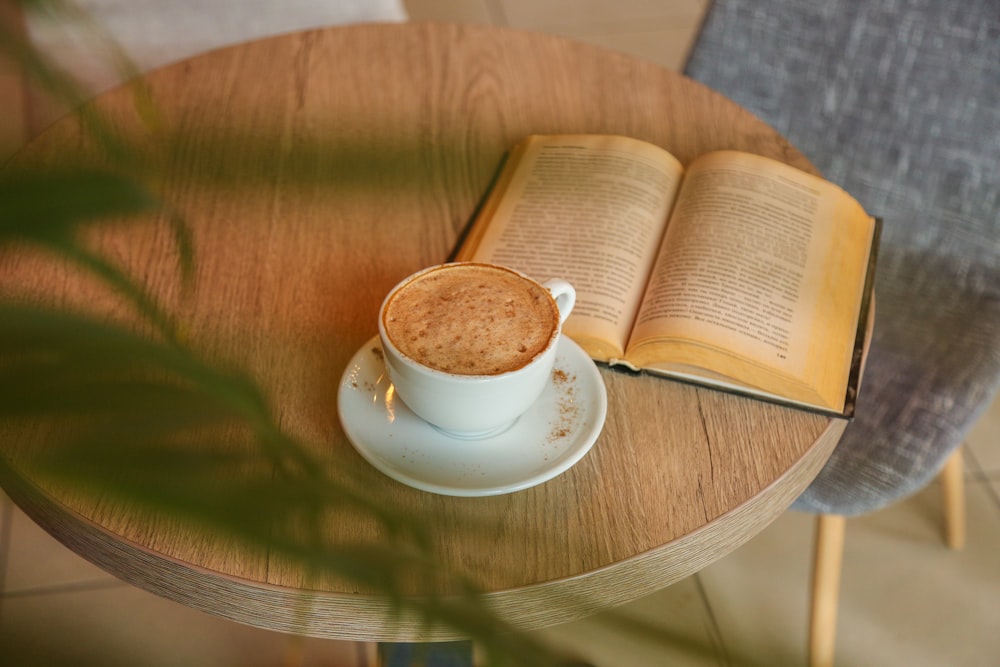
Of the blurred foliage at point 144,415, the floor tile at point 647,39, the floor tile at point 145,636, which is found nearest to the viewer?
the blurred foliage at point 144,415

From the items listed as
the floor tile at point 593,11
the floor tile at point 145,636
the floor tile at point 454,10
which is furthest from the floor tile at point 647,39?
the floor tile at point 145,636

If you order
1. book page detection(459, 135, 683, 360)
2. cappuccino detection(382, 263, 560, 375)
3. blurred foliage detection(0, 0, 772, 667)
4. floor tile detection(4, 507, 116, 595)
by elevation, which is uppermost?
blurred foliage detection(0, 0, 772, 667)

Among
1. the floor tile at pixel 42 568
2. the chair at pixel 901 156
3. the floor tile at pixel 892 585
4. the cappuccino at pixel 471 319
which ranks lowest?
the floor tile at pixel 892 585

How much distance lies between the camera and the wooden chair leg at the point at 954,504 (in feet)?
4.15

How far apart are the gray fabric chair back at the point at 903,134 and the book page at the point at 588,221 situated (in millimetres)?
351

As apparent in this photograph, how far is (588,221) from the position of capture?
746 millimetres

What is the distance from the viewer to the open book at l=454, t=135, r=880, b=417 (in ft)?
2.10

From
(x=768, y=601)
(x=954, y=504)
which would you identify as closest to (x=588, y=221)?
(x=768, y=601)

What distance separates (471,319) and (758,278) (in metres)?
0.27

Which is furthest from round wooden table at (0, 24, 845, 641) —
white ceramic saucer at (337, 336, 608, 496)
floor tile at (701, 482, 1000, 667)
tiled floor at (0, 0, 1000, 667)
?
floor tile at (701, 482, 1000, 667)

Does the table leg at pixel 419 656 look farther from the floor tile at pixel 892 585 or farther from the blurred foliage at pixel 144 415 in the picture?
the blurred foliage at pixel 144 415

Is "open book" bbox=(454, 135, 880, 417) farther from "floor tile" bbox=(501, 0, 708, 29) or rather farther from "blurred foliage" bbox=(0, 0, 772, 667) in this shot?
"floor tile" bbox=(501, 0, 708, 29)

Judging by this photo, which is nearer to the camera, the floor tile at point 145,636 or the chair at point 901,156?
the chair at point 901,156

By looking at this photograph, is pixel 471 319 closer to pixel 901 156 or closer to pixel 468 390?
pixel 468 390
